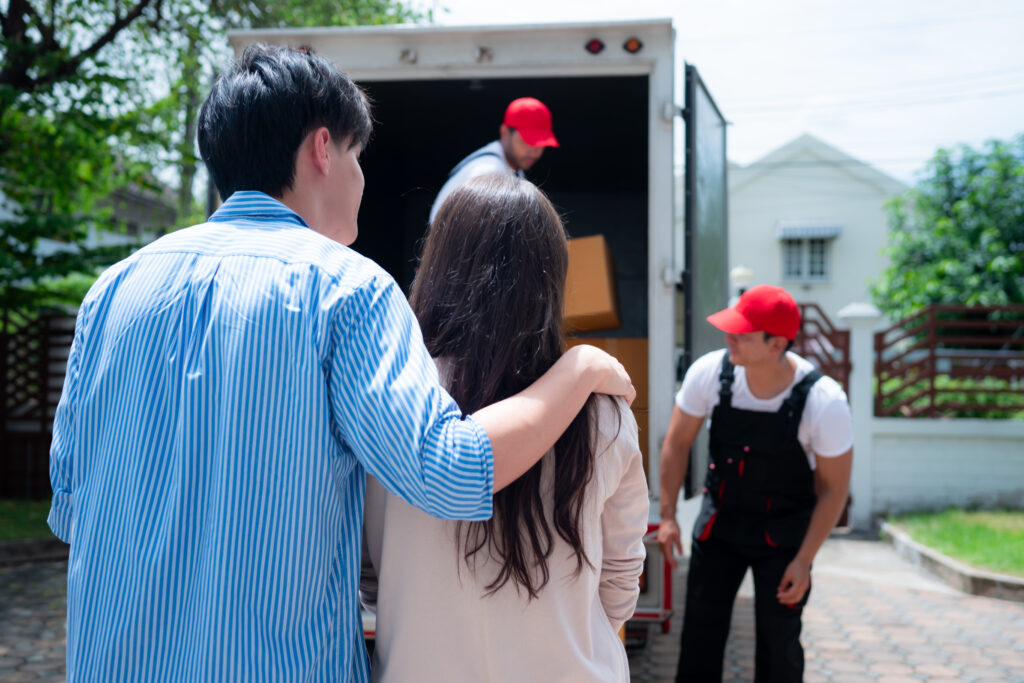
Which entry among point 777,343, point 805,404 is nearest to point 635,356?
point 777,343

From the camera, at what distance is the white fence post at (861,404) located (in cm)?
915

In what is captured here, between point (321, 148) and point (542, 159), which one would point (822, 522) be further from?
point (542, 159)

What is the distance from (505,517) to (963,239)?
699 inches

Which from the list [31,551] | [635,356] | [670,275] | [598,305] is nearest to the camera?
[670,275]

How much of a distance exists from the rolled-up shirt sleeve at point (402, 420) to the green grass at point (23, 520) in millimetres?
6520

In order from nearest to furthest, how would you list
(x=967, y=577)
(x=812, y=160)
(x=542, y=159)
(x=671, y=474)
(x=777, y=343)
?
(x=777, y=343) → (x=671, y=474) → (x=967, y=577) → (x=542, y=159) → (x=812, y=160)

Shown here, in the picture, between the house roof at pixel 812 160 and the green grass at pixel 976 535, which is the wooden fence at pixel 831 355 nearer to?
the green grass at pixel 976 535

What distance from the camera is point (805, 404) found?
3.22 meters

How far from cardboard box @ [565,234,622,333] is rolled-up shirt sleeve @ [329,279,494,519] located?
9.59 ft

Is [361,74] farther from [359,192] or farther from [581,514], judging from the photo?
[581,514]

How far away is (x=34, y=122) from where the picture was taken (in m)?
8.80

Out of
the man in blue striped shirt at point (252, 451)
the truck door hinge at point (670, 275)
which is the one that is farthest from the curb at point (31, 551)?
the man in blue striped shirt at point (252, 451)

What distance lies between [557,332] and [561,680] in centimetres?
53

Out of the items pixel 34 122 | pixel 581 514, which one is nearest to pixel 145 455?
pixel 581 514
